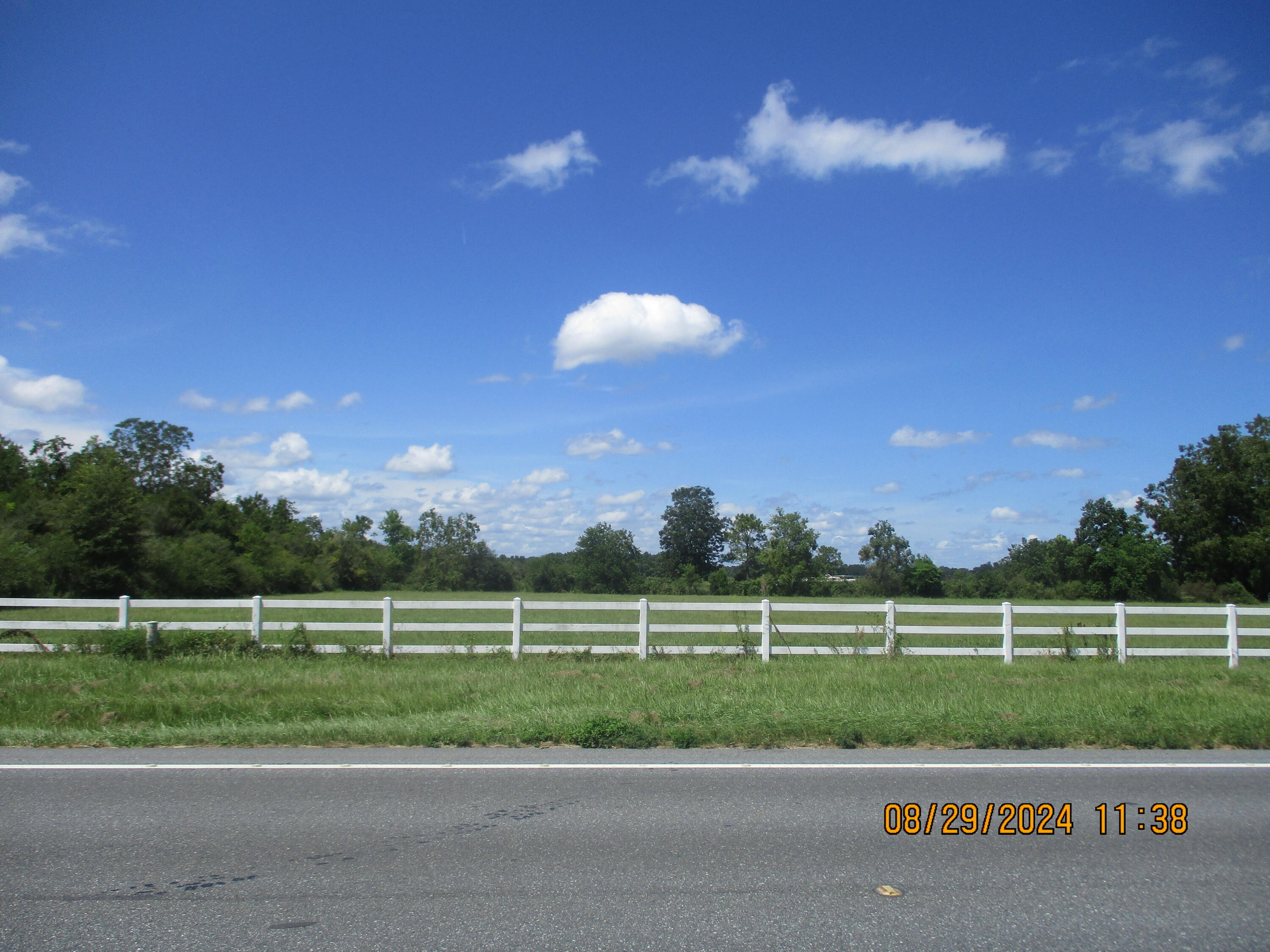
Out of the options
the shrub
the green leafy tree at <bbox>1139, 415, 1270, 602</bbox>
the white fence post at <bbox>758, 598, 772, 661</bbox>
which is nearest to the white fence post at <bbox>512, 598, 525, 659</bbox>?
the white fence post at <bbox>758, 598, 772, 661</bbox>

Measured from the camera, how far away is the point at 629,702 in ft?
34.9

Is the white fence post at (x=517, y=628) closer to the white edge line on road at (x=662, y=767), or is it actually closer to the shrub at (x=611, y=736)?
the shrub at (x=611, y=736)

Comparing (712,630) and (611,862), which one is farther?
(712,630)

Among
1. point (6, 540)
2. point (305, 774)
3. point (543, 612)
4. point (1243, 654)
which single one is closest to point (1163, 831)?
point (305, 774)

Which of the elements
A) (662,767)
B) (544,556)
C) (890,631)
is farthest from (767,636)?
(544,556)

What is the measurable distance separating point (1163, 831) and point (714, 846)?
3322mm

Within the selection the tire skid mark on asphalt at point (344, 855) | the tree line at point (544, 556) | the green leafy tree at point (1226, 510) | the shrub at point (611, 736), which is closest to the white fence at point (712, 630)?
the shrub at point (611, 736)

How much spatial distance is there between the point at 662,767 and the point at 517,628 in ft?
27.6

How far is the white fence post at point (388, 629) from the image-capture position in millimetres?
15594

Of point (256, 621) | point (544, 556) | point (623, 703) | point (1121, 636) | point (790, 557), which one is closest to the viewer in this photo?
point (623, 703)

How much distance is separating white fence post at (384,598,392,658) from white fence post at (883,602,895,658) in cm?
999

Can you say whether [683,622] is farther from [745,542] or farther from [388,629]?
[745,542]

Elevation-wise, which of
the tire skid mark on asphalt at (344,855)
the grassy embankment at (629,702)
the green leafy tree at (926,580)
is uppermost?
the tire skid mark on asphalt at (344,855)

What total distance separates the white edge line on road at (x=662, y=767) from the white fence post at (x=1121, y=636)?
8.51 metres
